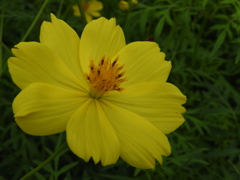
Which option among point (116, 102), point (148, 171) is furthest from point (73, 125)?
point (148, 171)

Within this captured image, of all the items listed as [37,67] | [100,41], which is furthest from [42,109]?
[100,41]

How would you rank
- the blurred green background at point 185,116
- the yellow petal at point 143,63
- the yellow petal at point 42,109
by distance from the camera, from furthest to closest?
the blurred green background at point 185,116
the yellow petal at point 143,63
the yellow petal at point 42,109

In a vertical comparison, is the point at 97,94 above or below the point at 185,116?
above

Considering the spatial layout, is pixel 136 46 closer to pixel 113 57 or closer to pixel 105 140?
pixel 113 57

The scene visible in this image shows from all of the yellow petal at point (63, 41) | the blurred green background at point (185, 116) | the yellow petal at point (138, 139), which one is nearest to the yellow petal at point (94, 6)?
the blurred green background at point (185, 116)

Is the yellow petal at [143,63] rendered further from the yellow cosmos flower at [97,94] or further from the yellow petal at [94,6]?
the yellow petal at [94,6]

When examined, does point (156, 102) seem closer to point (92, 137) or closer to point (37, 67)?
point (92, 137)
